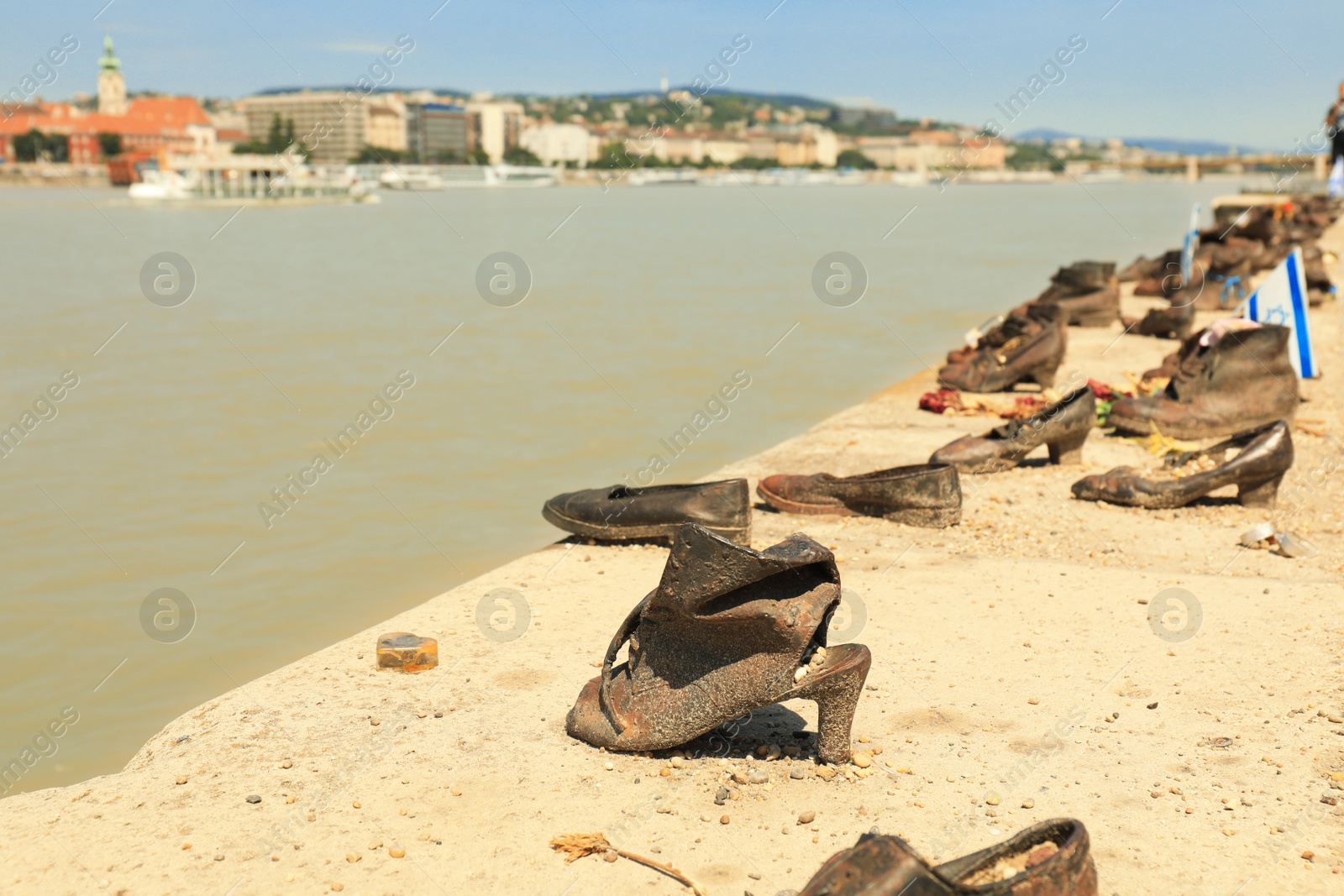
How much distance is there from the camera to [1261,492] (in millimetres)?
7109

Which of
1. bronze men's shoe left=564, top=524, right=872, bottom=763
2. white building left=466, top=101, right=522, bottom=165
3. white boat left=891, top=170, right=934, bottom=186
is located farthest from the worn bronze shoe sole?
white building left=466, top=101, right=522, bottom=165

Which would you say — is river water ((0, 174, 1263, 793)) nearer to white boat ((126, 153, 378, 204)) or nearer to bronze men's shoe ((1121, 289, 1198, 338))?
bronze men's shoe ((1121, 289, 1198, 338))

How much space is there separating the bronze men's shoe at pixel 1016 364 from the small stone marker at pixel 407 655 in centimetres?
786

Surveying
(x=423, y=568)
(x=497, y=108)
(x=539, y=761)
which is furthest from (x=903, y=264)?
(x=497, y=108)

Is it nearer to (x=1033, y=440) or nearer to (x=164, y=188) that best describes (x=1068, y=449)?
(x=1033, y=440)

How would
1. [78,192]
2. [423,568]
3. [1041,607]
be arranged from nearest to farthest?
[1041,607] < [423,568] < [78,192]

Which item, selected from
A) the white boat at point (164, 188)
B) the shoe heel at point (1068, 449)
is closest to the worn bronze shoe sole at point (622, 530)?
the shoe heel at point (1068, 449)

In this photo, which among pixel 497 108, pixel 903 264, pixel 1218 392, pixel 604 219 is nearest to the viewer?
pixel 1218 392

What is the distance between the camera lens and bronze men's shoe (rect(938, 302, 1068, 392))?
11.5 meters

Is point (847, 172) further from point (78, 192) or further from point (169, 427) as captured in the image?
point (169, 427)

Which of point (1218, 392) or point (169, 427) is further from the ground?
point (1218, 392)

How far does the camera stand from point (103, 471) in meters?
9.96

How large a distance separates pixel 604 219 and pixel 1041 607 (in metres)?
54.8

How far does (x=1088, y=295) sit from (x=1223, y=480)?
9.97 meters
